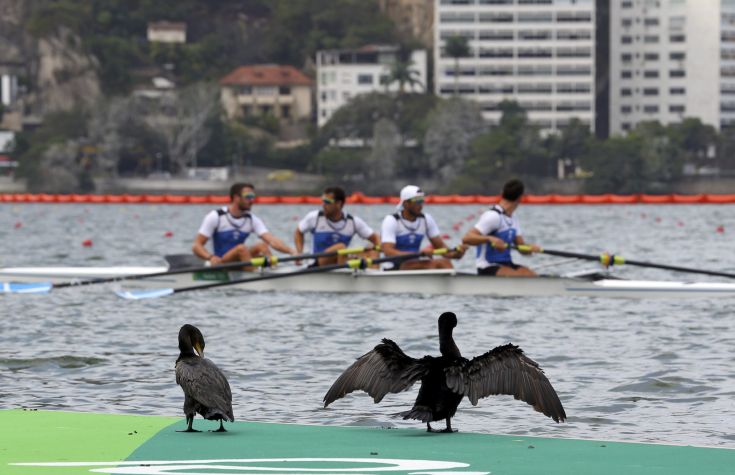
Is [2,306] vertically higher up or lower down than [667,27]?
lower down

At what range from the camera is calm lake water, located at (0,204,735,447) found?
472 inches

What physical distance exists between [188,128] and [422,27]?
158 feet

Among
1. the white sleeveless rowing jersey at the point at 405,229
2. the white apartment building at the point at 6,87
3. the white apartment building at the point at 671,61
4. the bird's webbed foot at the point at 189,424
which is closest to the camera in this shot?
the bird's webbed foot at the point at 189,424

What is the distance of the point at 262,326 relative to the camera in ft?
62.0

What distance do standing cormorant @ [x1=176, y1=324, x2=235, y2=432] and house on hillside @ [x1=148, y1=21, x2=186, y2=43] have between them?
18169cm

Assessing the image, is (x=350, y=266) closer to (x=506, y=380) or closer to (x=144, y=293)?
(x=144, y=293)

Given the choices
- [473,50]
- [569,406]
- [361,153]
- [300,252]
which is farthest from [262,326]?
[473,50]

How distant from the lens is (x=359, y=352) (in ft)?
53.2

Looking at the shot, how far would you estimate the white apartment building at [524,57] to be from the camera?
583 feet

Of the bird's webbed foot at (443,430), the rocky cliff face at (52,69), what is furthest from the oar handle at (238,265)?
the rocky cliff face at (52,69)

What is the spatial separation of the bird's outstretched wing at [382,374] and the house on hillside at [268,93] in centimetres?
16804

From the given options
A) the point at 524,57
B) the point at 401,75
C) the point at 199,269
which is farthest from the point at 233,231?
the point at 524,57

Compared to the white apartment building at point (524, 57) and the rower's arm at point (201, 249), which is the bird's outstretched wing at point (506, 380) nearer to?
the rower's arm at point (201, 249)

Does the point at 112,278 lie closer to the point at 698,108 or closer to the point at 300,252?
the point at 300,252
